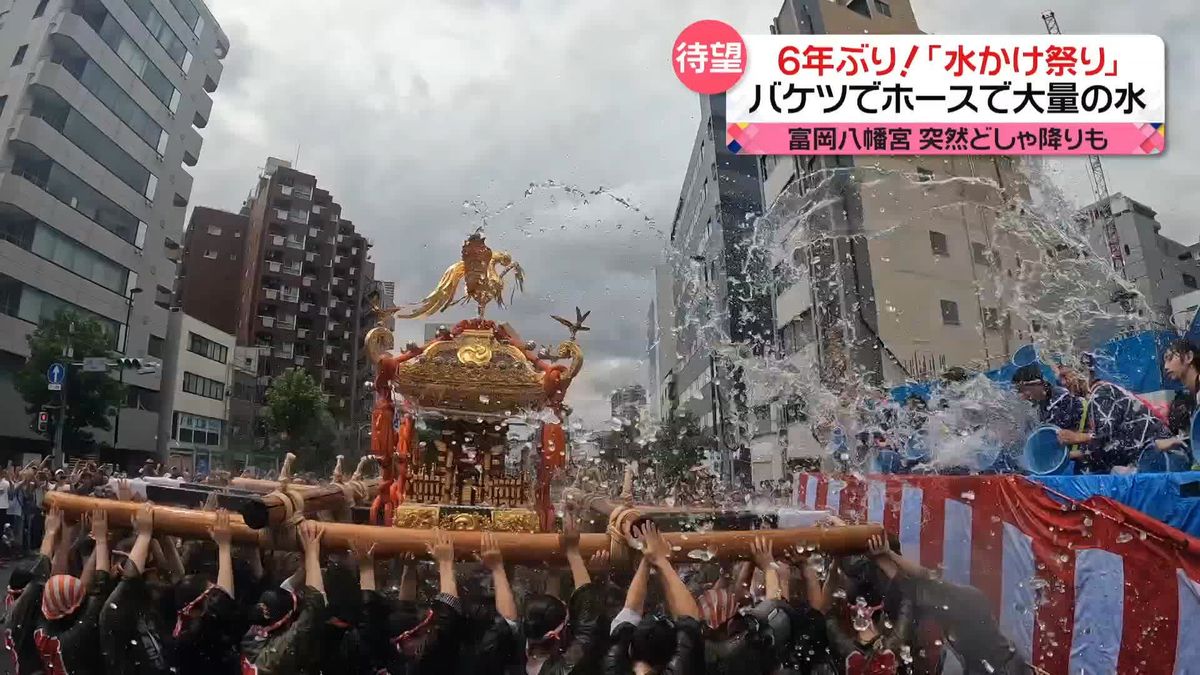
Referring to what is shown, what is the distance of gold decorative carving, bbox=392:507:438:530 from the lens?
17.9 ft

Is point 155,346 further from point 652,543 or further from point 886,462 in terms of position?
point 652,543

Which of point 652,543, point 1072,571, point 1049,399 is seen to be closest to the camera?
point 652,543

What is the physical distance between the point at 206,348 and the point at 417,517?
133 feet

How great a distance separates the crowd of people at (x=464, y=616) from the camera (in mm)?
3629

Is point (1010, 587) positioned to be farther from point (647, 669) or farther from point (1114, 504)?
point (647, 669)

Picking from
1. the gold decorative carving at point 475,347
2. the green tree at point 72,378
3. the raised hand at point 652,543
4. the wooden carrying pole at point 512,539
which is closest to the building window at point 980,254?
the gold decorative carving at point 475,347

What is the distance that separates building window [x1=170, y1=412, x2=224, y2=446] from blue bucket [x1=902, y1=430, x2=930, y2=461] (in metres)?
37.9

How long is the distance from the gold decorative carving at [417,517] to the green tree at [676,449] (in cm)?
2151

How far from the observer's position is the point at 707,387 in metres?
37.6

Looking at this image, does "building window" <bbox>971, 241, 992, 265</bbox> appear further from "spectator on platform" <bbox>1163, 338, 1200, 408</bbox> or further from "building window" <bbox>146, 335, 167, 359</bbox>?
"building window" <bbox>146, 335, 167, 359</bbox>

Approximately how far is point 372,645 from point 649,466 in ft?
85.6

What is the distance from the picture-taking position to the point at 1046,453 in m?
6.57

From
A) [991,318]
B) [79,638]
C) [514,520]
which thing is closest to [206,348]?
[991,318]

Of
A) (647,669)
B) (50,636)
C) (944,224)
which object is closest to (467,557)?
(647,669)
